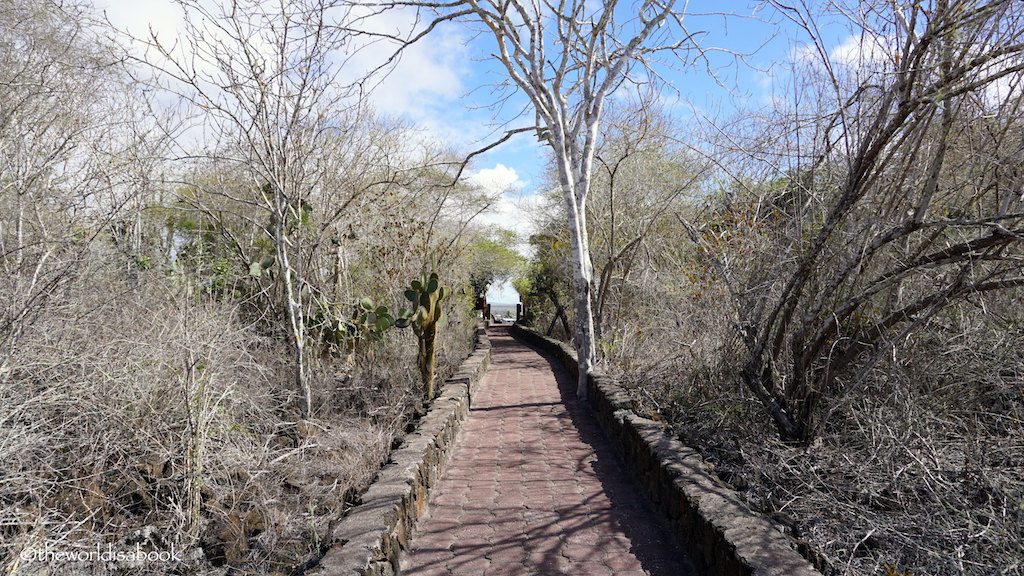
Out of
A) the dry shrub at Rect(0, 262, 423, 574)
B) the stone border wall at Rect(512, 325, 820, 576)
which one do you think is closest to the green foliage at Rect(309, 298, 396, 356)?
the dry shrub at Rect(0, 262, 423, 574)

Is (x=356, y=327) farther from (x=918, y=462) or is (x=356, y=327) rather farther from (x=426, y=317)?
(x=918, y=462)

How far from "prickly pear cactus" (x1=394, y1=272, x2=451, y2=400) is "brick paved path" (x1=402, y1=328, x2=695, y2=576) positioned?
0.86 m

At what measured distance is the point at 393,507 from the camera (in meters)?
3.69

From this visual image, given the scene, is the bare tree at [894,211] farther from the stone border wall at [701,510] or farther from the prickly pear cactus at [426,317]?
the prickly pear cactus at [426,317]

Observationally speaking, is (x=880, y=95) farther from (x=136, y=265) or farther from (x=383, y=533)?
(x=136, y=265)

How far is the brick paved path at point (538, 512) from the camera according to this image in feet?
12.3

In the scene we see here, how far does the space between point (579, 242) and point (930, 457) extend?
212 inches

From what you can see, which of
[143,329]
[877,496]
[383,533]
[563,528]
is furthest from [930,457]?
[143,329]

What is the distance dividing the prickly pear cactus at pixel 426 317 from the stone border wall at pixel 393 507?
1.25 m

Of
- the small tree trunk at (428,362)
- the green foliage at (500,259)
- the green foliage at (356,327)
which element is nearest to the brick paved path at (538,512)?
the small tree trunk at (428,362)

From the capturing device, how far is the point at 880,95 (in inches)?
162

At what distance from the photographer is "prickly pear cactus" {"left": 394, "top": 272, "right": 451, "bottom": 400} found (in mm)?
7715

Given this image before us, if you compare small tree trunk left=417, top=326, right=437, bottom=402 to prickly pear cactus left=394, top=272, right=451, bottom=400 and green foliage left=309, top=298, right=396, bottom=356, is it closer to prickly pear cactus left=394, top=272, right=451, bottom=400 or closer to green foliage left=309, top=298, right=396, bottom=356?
prickly pear cactus left=394, top=272, right=451, bottom=400

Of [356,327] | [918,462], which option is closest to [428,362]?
[356,327]
